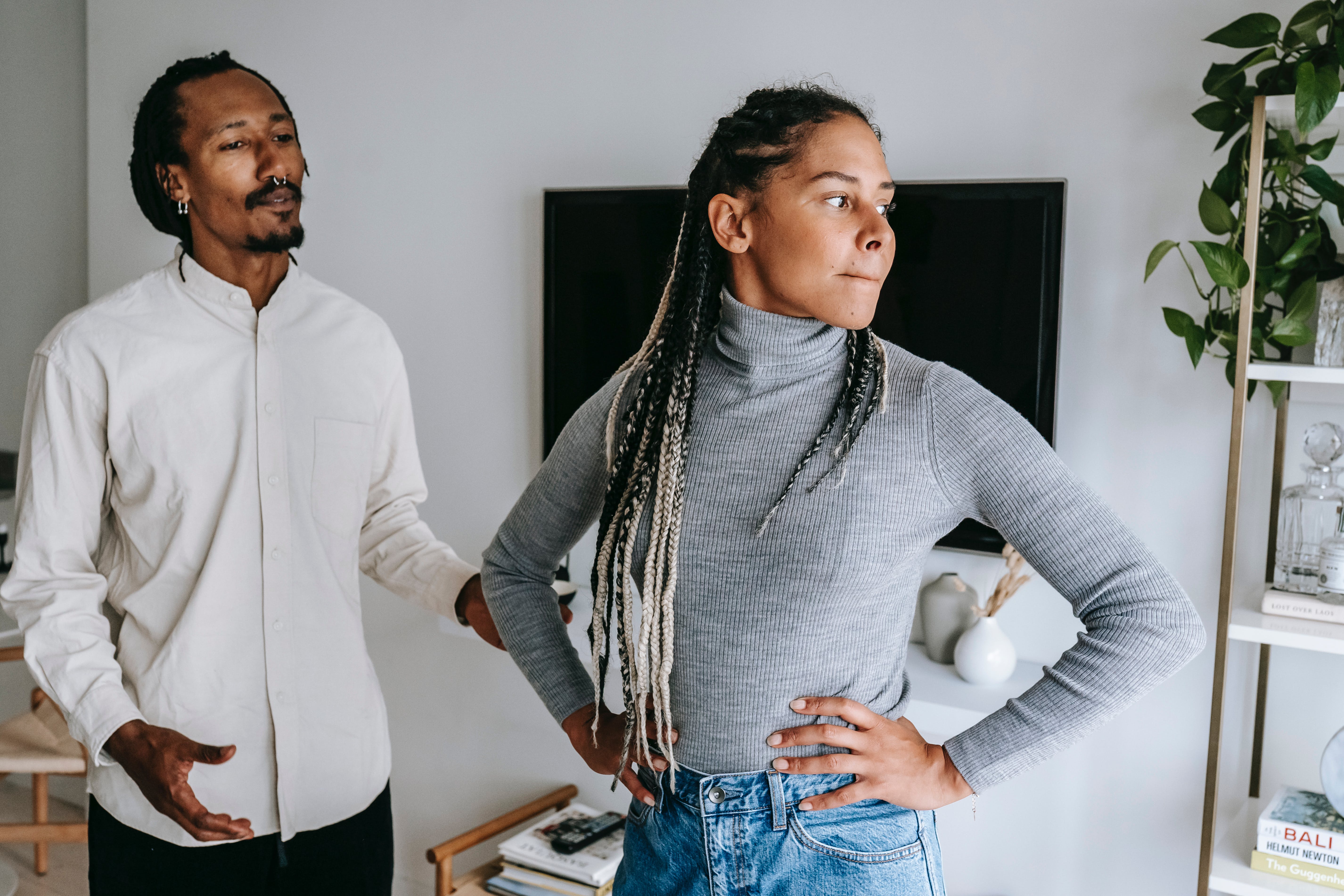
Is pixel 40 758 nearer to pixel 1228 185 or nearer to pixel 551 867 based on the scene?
pixel 551 867

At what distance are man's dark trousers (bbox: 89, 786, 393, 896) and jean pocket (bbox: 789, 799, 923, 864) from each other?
857 millimetres

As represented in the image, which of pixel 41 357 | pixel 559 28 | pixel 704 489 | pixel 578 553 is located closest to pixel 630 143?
pixel 559 28

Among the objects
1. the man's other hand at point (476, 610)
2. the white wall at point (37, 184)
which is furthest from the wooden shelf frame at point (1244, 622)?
the white wall at point (37, 184)

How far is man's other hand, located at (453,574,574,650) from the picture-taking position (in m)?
1.58


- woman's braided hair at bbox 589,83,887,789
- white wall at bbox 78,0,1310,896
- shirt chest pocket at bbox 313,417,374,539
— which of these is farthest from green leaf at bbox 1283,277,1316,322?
shirt chest pocket at bbox 313,417,374,539

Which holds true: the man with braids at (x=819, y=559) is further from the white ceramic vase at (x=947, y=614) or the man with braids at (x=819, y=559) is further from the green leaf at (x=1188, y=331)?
the white ceramic vase at (x=947, y=614)

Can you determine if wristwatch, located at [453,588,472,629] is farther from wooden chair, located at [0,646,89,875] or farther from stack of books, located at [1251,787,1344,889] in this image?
wooden chair, located at [0,646,89,875]

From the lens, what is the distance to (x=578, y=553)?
248 centimetres

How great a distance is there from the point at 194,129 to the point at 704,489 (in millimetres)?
998

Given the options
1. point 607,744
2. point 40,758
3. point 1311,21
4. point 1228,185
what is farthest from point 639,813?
point 40,758

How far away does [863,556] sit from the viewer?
3.44ft

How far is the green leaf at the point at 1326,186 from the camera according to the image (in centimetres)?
163

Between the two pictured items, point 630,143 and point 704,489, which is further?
point 630,143

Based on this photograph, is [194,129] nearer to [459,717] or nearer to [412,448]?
[412,448]
